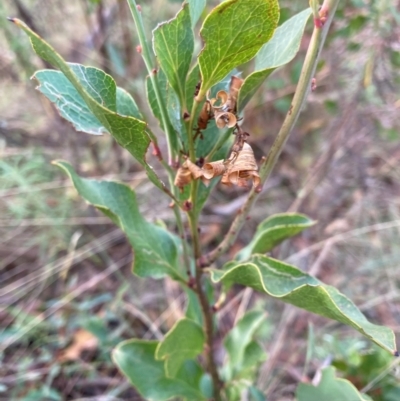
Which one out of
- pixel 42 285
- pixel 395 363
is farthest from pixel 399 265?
pixel 42 285

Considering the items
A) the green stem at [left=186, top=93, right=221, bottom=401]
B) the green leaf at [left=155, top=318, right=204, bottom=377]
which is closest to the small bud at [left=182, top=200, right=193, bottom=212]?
the green stem at [left=186, top=93, right=221, bottom=401]

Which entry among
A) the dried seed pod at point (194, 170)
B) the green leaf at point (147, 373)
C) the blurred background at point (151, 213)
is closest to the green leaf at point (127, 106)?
the dried seed pod at point (194, 170)

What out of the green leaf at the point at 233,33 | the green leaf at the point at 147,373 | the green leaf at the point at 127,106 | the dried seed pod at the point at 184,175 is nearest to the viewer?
the green leaf at the point at 233,33

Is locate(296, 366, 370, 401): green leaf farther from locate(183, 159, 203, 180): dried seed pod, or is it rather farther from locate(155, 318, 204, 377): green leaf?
locate(183, 159, 203, 180): dried seed pod

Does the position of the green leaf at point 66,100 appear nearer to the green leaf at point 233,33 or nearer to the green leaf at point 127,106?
the green leaf at point 127,106

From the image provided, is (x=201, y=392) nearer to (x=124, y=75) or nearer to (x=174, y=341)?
(x=174, y=341)

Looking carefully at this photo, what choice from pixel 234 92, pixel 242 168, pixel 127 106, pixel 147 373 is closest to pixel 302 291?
pixel 242 168
